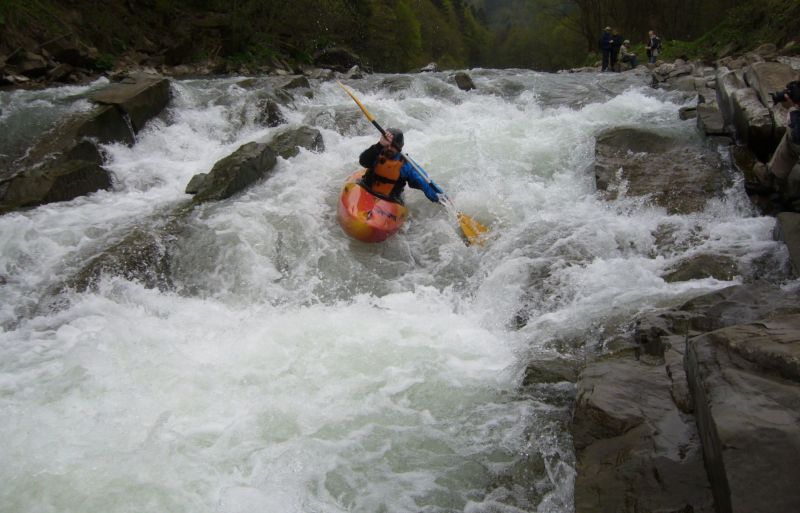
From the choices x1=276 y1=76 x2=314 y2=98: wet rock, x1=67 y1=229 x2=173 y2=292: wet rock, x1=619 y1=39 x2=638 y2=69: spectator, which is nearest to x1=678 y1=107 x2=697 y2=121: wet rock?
x1=276 y1=76 x2=314 y2=98: wet rock

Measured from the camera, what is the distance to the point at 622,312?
4016mm

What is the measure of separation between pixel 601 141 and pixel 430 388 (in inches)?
181

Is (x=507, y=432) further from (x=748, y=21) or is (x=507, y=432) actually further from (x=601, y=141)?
(x=748, y=21)

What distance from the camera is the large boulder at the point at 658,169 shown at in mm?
5789

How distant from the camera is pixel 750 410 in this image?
211 cm

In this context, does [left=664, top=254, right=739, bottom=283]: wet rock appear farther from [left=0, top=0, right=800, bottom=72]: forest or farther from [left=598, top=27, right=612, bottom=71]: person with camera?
[left=598, top=27, right=612, bottom=71]: person with camera

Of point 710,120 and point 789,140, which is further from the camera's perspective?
point 710,120

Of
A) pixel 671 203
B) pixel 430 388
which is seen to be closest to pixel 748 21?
pixel 671 203

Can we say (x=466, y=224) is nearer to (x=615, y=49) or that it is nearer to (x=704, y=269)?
(x=704, y=269)

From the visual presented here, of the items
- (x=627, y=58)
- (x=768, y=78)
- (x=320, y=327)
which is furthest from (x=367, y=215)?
(x=627, y=58)

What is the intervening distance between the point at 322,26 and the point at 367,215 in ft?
59.5

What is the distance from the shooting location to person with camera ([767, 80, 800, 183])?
192 inches

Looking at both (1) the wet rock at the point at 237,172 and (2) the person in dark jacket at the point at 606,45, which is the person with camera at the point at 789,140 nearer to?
(1) the wet rock at the point at 237,172

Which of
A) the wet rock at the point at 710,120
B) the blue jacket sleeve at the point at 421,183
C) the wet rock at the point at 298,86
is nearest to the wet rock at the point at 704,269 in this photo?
the blue jacket sleeve at the point at 421,183
